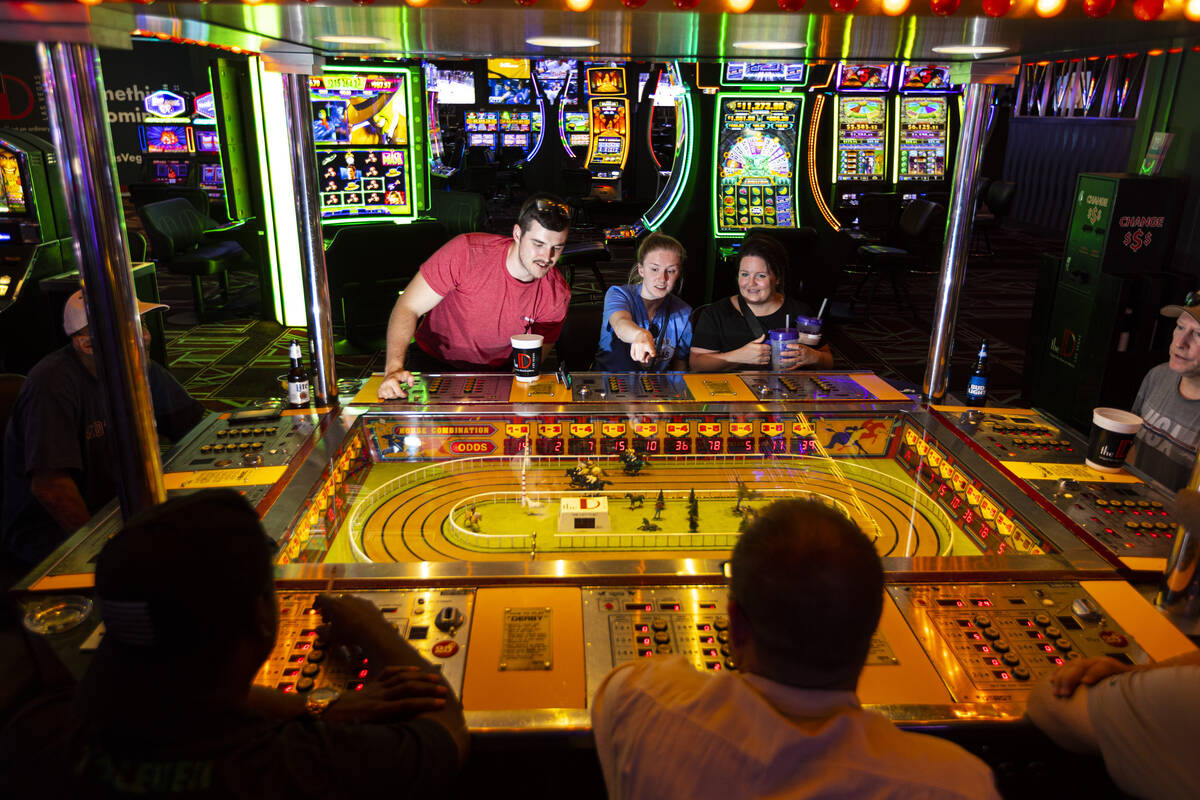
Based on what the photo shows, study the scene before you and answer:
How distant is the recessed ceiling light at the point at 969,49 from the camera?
2.13 meters

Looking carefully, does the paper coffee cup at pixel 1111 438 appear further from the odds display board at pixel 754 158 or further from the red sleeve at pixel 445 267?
the odds display board at pixel 754 158

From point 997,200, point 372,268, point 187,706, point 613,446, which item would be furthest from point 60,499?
point 997,200

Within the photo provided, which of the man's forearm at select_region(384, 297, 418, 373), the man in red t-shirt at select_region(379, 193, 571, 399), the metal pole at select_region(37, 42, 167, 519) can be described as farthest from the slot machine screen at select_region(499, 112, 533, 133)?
the metal pole at select_region(37, 42, 167, 519)

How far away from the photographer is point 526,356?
2840mm

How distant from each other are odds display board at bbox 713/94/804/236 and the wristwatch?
6751mm

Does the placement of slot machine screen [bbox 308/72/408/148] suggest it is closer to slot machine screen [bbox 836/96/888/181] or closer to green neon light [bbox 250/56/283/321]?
green neon light [bbox 250/56/283/321]

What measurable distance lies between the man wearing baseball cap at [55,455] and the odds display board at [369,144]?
4.83 metres

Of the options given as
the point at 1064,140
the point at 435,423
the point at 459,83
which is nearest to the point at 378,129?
the point at 435,423

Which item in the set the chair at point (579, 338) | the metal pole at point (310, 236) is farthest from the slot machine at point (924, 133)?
the metal pole at point (310, 236)

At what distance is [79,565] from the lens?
1.75m

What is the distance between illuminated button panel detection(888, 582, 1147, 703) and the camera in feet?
4.85

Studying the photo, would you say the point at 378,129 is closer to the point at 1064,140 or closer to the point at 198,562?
the point at 198,562

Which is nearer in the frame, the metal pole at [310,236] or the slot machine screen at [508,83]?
the metal pole at [310,236]

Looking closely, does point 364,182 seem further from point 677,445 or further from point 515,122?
point 515,122
